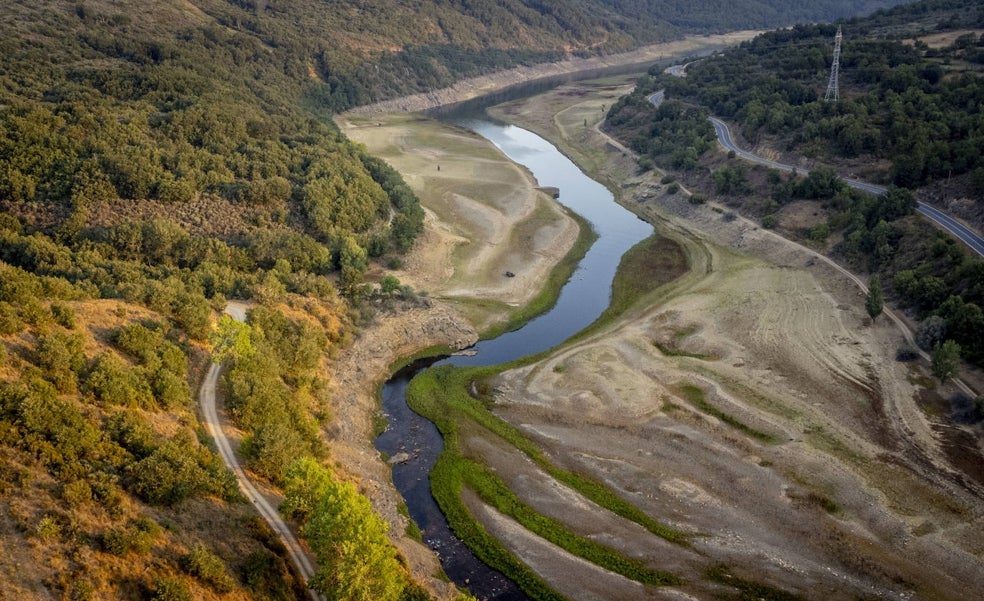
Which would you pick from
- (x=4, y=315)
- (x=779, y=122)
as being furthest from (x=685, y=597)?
(x=779, y=122)

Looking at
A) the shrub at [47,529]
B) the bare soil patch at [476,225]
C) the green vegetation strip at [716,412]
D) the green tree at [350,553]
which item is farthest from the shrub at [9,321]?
the green vegetation strip at [716,412]

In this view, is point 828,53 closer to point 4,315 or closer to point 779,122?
point 779,122

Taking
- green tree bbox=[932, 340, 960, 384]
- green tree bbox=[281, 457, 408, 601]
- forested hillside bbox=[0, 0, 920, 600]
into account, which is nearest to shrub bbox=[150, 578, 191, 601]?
forested hillside bbox=[0, 0, 920, 600]

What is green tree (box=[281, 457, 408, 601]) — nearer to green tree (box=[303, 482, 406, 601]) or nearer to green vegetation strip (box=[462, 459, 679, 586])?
green tree (box=[303, 482, 406, 601])

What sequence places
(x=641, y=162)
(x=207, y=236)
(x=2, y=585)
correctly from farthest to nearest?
1. (x=641, y=162)
2. (x=207, y=236)
3. (x=2, y=585)

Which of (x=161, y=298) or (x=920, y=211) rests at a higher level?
(x=920, y=211)

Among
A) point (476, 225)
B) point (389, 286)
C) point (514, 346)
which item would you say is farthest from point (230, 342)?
point (476, 225)

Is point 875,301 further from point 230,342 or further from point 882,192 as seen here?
point 230,342

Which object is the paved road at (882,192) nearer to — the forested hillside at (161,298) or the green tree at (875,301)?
the green tree at (875,301)
